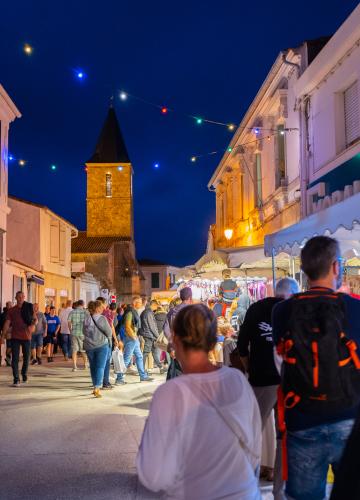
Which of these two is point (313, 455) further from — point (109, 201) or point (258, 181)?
point (109, 201)

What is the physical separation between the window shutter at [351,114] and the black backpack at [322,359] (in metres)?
11.5

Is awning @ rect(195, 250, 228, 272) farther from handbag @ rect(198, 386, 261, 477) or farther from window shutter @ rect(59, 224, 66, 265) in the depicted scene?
window shutter @ rect(59, 224, 66, 265)

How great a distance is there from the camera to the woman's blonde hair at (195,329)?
2707 millimetres

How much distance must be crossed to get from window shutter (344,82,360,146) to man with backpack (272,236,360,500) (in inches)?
451

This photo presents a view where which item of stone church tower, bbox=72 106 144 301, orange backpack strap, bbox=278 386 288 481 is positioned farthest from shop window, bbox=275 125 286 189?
stone church tower, bbox=72 106 144 301

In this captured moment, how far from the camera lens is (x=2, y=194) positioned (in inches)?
830

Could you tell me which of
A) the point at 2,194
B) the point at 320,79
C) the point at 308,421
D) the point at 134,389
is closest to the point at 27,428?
the point at 134,389

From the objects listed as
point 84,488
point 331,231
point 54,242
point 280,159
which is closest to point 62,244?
point 54,242

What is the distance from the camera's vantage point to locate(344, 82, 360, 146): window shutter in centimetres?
1394

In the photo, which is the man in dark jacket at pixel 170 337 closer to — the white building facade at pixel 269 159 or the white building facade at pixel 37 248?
the white building facade at pixel 269 159

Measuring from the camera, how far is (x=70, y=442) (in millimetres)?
7207

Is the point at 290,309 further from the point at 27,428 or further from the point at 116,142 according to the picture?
the point at 116,142

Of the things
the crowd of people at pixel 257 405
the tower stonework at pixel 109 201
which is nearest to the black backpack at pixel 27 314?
the crowd of people at pixel 257 405

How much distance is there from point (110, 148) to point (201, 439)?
7320cm
